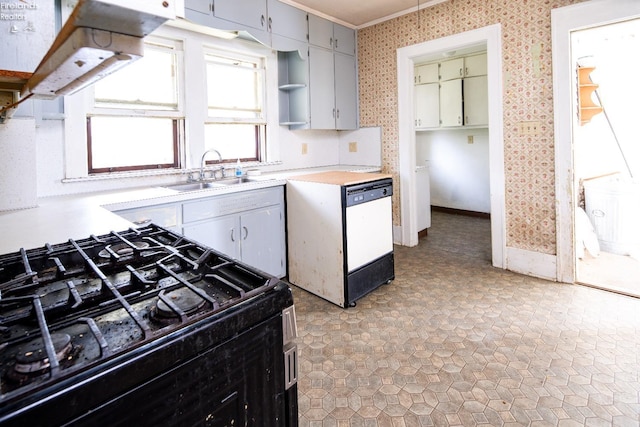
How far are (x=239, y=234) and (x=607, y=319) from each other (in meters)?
2.72

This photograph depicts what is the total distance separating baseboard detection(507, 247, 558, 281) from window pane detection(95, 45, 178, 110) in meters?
3.37

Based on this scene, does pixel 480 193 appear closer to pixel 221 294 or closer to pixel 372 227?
pixel 372 227

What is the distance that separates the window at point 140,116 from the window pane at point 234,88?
14.2 inches

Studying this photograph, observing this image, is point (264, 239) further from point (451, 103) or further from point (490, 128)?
point (451, 103)

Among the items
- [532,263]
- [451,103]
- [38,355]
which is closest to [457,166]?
[451,103]

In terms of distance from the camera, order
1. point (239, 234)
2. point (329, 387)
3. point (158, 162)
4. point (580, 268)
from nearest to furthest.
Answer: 1. point (329, 387)
2. point (239, 234)
3. point (158, 162)
4. point (580, 268)

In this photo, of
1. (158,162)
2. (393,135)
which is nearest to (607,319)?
(393,135)

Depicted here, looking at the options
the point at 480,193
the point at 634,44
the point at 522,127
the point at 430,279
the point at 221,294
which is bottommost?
the point at 430,279

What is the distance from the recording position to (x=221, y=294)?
0.88 meters

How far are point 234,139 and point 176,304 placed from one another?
124 inches

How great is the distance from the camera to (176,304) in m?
0.80

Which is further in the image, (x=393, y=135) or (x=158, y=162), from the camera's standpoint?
(x=393, y=135)

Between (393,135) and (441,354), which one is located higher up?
(393,135)

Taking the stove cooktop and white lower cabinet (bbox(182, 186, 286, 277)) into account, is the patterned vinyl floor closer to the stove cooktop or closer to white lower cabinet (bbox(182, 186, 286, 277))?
white lower cabinet (bbox(182, 186, 286, 277))
